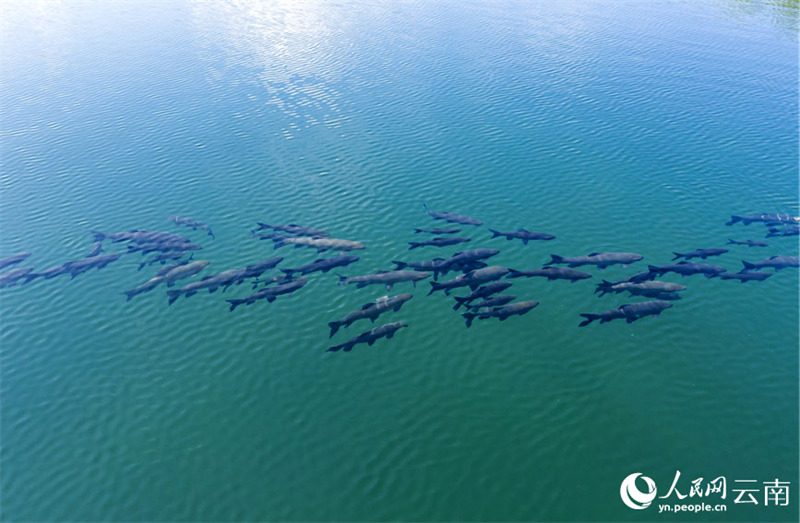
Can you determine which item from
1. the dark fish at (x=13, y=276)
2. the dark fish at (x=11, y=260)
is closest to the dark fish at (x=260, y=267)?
the dark fish at (x=13, y=276)

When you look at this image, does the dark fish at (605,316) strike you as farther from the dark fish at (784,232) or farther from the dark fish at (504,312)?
the dark fish at (784,232)

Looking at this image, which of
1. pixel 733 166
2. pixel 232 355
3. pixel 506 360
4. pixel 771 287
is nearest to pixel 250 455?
pixel 232 355

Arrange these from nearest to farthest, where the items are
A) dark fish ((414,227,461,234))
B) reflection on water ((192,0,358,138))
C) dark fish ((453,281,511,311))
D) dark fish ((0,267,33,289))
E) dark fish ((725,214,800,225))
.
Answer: dark fish ((453,281,511,311)) < dark fish ((0,267,33,289)) < dark fish ((414,227,461,234)) < dark fish ((725,214,800,225)) < reflection on water ((192,0,358,138))

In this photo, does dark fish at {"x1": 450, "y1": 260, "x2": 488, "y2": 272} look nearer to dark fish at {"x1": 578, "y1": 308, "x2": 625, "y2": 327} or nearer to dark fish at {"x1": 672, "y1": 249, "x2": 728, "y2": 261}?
dark fish at {"x1": 578, "y1": 308, "x2": 625, "y2": 327}

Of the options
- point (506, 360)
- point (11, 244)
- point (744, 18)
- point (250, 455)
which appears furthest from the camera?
point (744, 18)

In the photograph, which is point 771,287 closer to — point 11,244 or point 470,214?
point 470,214

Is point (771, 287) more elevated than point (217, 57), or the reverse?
point (217, 57)

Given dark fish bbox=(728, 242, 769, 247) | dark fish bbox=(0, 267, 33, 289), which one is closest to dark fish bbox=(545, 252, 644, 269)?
dark fish bbox=(728, 242, 769, 247)
